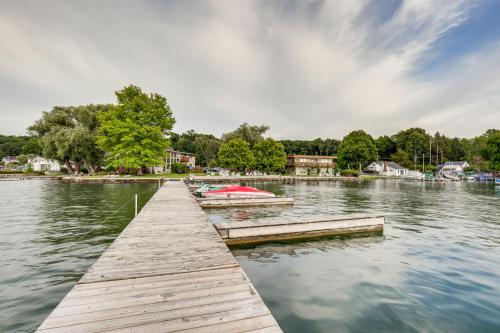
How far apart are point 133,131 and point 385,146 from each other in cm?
10371

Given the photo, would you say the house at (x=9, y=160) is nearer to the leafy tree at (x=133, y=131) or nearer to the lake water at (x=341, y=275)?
the leafy tree at (x=133, y=131)

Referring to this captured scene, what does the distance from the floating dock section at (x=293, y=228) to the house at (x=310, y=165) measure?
6665 centimetres

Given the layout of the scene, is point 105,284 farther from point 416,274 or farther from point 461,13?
point 461,13

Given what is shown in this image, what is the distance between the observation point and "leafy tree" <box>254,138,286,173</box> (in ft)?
204

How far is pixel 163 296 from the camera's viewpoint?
3.76 meters

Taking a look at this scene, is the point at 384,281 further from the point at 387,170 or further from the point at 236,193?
the point at 387,170

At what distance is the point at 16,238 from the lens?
32.8 ft

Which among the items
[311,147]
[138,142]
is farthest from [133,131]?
[311,147]

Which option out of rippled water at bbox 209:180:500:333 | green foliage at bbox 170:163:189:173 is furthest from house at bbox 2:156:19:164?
rippled water at bbox 209:180:500:333

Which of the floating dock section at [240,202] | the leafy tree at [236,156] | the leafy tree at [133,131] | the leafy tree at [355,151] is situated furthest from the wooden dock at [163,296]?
the leafy tree at [355,151]

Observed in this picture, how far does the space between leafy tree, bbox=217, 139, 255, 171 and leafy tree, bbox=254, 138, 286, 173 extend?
2935mm

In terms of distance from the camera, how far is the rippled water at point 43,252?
200 inches

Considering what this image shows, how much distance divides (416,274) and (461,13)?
951 inches

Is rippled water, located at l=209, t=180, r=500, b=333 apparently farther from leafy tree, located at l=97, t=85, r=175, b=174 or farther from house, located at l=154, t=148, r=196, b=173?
house, located at l=154, t=148, r=196, b=173
